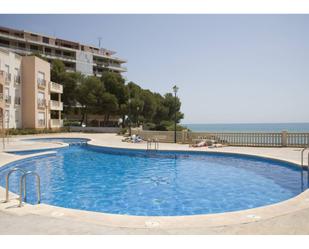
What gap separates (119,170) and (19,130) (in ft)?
78.0

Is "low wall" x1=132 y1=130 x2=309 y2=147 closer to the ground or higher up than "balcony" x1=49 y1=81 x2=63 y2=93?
closer to the ground

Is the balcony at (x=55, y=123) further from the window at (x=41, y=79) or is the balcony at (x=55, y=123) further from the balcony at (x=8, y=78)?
the balcony at (x=8, y=78)

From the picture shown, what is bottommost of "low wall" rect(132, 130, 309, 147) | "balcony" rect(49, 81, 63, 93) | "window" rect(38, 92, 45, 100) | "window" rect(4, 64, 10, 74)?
"low wall" rect(132, 130, 309, 147)

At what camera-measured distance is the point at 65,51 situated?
62062mm

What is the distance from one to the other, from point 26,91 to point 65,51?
3096 centimetres

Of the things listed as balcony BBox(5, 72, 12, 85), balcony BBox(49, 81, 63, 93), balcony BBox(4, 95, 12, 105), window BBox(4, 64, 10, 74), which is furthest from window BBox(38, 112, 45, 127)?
window BBox(4, 64, 10, 74)

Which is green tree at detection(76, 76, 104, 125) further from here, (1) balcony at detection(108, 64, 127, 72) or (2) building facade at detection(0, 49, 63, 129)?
(1) balcony at detection(108, 64, 127, 72)

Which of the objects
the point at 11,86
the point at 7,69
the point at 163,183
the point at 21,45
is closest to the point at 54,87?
the point at 11,86

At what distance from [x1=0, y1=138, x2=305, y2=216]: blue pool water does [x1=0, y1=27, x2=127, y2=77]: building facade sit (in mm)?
48294

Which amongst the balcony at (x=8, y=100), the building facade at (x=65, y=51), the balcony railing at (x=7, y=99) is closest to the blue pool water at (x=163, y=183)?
the balcony railing at (x=7, y=99)

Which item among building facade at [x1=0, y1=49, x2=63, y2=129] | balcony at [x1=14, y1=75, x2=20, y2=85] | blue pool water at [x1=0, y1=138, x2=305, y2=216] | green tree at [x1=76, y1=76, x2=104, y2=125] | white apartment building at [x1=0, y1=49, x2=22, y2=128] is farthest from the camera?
green tree at [x1=76, y1=76, x2=104, y2=125]

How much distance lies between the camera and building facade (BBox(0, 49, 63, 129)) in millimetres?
31234

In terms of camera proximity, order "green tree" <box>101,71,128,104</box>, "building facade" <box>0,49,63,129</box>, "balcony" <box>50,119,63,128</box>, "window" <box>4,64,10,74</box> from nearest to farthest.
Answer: "window" <box>4,64,10,74</box> < "building facade" <box>0,49,63,129</box> < "balcony" <box>50,119,63,128</box> < "green tree" <box>101,71,128,104</box>
